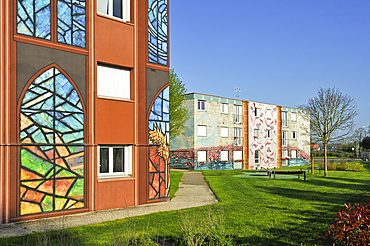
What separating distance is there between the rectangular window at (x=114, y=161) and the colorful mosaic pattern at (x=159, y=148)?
0.82 meters

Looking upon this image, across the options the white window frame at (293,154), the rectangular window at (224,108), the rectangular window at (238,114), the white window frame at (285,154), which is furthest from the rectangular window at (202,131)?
the white window frame at (293,154)

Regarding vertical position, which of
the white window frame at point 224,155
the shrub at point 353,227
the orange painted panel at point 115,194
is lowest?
the white window frame at point 224,155

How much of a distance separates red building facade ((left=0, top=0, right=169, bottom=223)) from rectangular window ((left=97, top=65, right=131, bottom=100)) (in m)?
0.03

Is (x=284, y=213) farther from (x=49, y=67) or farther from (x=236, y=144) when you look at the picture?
(x=236, y=144)

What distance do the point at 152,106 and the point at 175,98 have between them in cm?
2044

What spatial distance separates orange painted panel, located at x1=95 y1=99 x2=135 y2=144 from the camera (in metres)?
10.8

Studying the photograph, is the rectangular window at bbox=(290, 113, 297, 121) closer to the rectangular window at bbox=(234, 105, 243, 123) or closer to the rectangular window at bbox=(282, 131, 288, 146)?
the rectangular window at bbox=(282, 131, 288, 146)

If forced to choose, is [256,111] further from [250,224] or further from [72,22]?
[250,224]

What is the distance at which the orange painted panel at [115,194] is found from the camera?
10688 millimetres

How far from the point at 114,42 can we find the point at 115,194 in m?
5.01

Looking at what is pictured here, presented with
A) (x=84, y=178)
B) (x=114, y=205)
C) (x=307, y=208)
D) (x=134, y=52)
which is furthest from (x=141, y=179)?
(x=307, y=208)

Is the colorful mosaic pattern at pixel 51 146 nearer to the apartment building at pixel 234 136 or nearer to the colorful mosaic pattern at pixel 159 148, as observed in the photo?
the colorful mosaic pattern at pixel 159 148

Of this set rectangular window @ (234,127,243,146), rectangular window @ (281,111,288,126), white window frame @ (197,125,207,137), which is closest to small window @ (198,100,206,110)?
white window frame @ (197,125,207,137)

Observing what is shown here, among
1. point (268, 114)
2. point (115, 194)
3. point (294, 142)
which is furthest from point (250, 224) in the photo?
point (294, 142)
